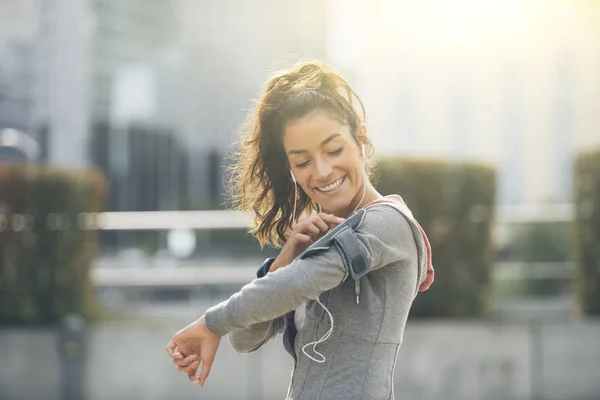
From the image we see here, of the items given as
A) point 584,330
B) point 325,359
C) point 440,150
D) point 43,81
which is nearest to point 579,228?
point 584,330

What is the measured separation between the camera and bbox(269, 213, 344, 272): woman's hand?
2102 millimetres

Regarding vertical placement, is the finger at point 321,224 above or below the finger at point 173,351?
above

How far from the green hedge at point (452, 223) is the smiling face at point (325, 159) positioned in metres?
4.69

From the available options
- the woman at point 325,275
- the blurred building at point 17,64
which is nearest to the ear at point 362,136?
the woman at point 325,275

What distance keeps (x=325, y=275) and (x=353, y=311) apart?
176 mm

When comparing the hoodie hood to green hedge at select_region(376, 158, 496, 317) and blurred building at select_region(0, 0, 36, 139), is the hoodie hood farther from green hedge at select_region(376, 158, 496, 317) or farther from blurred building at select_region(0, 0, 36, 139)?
blurred building at select_region(0, 0, 36, 139)

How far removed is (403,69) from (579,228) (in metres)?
8.49

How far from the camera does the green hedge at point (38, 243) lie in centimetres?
711

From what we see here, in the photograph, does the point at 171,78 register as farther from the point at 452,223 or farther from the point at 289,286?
the point at 289,286

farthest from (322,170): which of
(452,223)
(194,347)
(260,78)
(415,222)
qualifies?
(260,78)

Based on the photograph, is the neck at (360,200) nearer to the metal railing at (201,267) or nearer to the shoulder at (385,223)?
the shoulder at (385,223)

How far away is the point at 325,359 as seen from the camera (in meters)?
2.04

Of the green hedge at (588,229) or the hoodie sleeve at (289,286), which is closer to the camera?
the hoodie sleeve at (289,286)

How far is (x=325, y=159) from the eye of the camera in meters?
2.15
